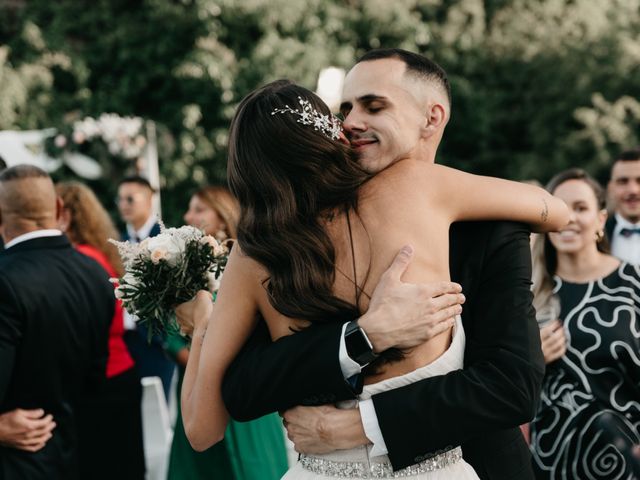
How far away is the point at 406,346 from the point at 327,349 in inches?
8.9

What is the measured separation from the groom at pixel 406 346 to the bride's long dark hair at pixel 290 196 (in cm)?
11

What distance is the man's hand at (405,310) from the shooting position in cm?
205

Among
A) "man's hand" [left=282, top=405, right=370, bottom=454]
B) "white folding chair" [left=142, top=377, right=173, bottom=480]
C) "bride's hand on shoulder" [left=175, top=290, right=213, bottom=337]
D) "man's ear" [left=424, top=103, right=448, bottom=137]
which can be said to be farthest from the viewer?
"white folding chair" [left=142, top=377, right=173, bottom=480]

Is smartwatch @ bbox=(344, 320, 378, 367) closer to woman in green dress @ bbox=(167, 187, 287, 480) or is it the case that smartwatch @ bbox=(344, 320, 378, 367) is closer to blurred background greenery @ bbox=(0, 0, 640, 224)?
woman in green dress @ bbox=(167, 187, 287, 480)

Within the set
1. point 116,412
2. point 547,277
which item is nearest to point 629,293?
point 547,277

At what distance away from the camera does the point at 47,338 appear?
367 cm

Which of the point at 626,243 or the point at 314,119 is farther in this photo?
the point at 626,243

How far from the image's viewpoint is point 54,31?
17.9 m

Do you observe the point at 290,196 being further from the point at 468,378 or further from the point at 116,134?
Answer: the point at 116,134

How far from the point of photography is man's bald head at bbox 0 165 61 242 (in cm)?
380

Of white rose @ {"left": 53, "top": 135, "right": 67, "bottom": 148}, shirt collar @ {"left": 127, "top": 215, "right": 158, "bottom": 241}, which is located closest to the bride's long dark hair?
shirt collar @ {"left": 127, "top": 215, "right": 158, "bottom": 241}

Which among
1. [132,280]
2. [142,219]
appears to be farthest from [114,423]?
[142,219]

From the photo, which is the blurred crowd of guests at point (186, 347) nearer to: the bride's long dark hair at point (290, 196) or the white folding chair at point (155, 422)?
the bride's long dark hair at point (290, 196)

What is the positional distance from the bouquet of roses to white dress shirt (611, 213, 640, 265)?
3827 millimetres
